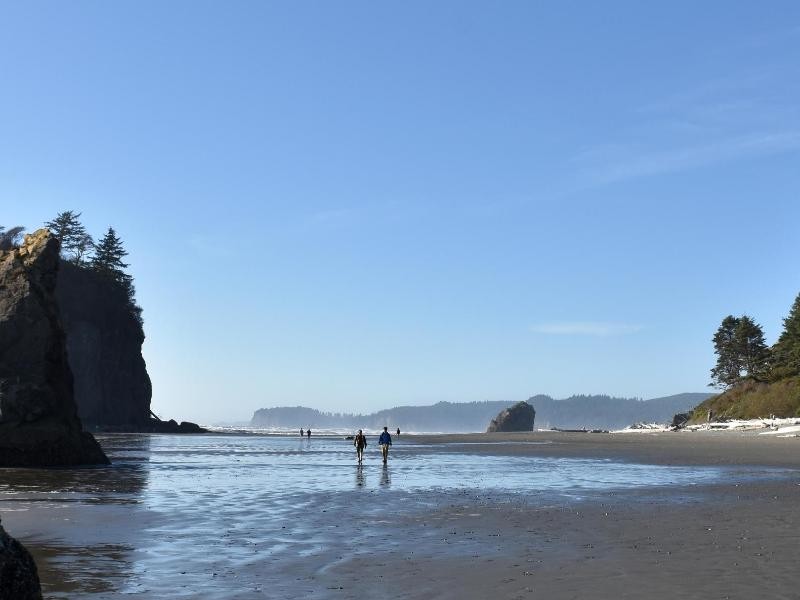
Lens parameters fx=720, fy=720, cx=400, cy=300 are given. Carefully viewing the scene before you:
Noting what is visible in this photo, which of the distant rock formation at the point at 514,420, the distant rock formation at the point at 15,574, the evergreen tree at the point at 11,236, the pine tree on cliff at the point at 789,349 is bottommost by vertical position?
the distant rock formation at the point at 514,420

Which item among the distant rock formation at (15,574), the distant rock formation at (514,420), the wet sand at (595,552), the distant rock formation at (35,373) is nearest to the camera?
the distant rock formation at (15,574)

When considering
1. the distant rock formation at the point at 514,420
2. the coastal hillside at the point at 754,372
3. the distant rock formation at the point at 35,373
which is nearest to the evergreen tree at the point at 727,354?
the coastal hillside at the point at 754,372

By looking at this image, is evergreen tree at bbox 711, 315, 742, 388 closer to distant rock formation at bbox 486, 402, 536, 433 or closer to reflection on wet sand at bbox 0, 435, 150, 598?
distant rock formation at bbox 486, 402, 536, 433

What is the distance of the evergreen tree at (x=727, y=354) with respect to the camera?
11338 centimetres

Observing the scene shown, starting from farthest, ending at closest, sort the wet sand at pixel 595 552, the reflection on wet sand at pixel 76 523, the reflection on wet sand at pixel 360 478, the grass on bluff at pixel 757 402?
1. the grass on bluff at pixel 757 402
2. the reflection on wet sand at pixel 360 478
3. the reflection on wet sand at pixel 76 523
4. the wet sand at pixel 595 552

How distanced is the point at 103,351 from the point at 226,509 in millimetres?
98043

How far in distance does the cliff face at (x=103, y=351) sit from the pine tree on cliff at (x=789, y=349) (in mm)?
88498

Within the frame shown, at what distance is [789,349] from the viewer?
93125mm

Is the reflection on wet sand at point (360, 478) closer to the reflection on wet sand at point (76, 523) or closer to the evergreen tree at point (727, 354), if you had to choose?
the reflection on wet sand at point (76, 523)

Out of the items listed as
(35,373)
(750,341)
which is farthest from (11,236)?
(750,341)

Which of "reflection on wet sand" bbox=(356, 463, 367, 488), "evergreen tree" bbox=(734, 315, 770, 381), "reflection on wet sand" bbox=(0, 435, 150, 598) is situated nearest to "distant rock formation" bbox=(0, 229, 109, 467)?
"reflection on wet sand" bbox=(0, 435, 150, 598)

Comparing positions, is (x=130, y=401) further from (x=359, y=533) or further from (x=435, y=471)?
(x=359, y=533)

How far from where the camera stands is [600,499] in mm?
20297

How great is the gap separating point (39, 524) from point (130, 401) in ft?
334
